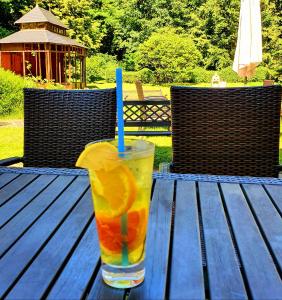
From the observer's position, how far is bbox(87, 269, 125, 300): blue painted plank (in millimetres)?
666

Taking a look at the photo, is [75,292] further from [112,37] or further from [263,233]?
[112,37]

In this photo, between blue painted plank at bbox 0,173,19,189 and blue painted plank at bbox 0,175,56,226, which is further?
blue painted plank at bbox 0,173,19,189

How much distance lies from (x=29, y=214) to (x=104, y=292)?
423mm

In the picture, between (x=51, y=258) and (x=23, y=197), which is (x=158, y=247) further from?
(x=23, y=197)

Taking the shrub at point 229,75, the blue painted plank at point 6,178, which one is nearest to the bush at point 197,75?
the shrub at point 229,75

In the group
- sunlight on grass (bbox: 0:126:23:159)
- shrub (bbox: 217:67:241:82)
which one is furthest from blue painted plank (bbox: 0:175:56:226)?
shrub (bbox: 217:67:241:82)

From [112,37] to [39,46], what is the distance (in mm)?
11318

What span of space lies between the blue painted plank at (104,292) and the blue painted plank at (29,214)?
24cm

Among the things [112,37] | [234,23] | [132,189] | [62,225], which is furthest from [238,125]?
[112,37]

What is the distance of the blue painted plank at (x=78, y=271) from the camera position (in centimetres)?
68

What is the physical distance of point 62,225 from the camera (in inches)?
38.2

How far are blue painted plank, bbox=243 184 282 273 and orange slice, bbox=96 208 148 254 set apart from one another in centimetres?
28

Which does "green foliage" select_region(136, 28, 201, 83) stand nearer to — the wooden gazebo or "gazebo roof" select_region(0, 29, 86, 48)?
the wooden gazebo

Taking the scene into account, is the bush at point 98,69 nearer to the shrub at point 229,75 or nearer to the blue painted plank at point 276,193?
the shrub at point 229,75
